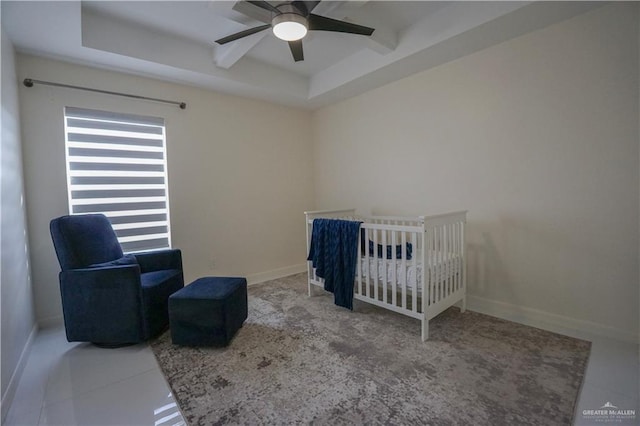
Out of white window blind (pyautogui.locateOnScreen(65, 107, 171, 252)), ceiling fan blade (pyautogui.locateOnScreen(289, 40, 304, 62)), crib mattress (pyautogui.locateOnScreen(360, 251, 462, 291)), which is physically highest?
ceiling fan blade (pyautogui.locateOnScreen(289, 40, 304, 62))

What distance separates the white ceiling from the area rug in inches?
92.8

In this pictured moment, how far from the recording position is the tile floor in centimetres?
149

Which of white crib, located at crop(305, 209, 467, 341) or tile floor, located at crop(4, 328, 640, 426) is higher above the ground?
white crib, located at crop(305, 209, 467, 341)

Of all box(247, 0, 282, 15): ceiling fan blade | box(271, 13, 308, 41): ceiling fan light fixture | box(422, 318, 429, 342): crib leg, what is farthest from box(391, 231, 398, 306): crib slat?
box(247, 0, 282, 15): ceiling fan blade

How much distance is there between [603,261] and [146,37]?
13.8ft

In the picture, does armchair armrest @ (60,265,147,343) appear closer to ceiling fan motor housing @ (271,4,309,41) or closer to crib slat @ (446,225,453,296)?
ceiling fan motor housing @ (271,4,309,41)

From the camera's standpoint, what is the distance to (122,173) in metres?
2.91

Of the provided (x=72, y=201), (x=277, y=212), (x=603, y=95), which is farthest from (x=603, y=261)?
(x=72, y=201)

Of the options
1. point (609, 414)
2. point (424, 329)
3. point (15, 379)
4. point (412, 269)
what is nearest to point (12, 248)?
point (15, 379)

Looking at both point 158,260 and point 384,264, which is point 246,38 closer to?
point 158,260

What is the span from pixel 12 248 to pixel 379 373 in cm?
256

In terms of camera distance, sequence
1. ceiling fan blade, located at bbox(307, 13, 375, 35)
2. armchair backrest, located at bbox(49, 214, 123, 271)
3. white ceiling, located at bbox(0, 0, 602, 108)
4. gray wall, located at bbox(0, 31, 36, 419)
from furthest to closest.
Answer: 1. armchair backrest, located at bbox(49, 214, 123, 271)
2. white ceiling, located at bbox(0, 0, 602, 108)
3. ceiling fan blade, located at bbox(307, 13, 375, 35)
4. gray wall, located at bbox(0, 31, 36, 419)

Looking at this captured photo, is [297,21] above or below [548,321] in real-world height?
above

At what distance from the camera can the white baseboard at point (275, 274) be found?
152 inches
